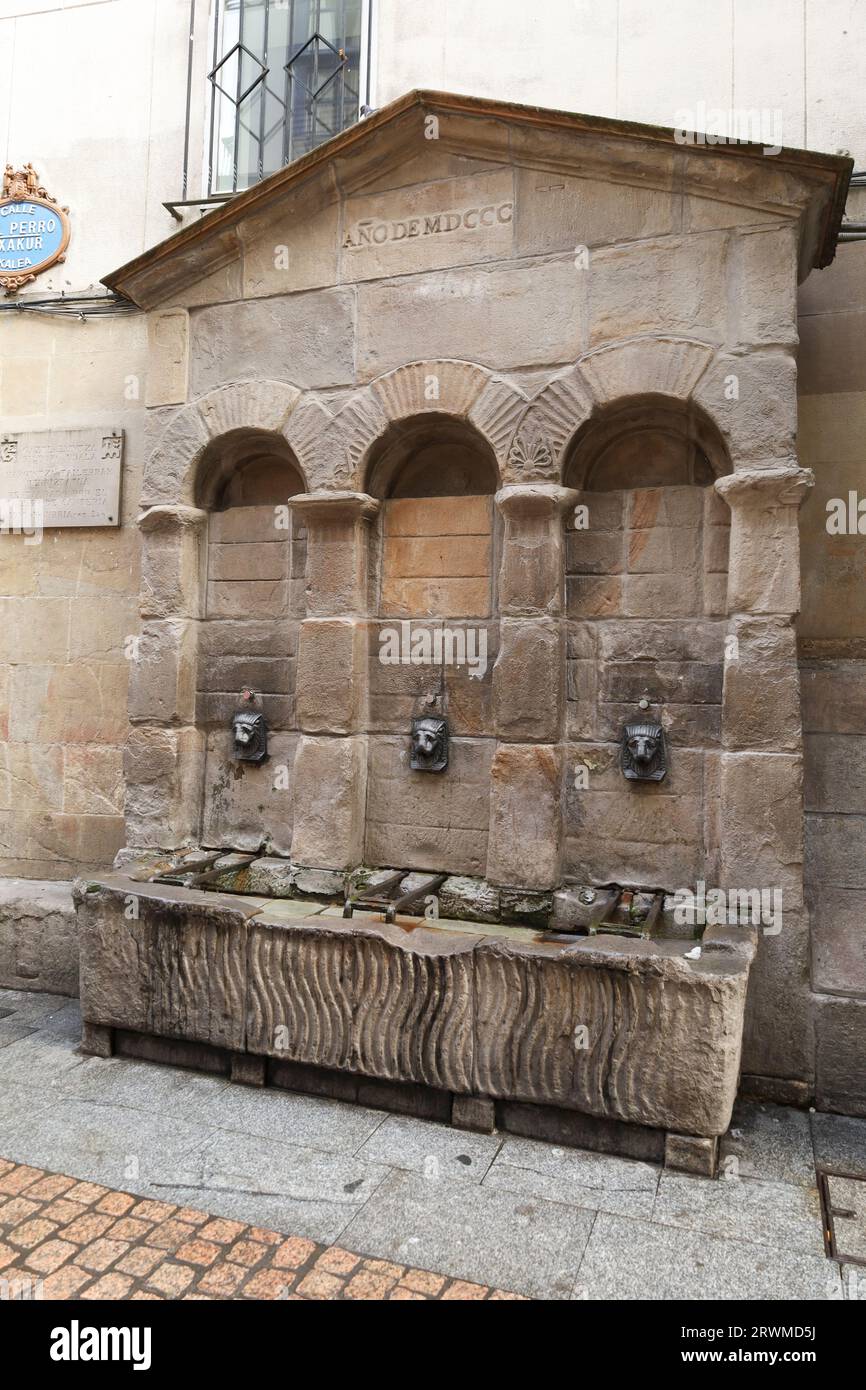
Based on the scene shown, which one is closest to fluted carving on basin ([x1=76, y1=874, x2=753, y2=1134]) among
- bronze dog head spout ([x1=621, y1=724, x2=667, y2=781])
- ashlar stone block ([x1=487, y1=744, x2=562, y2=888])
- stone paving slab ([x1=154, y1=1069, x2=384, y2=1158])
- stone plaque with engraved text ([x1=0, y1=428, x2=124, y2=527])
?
stone paving slab ([x1=154, y1=1069, x2=384, y2=1158])

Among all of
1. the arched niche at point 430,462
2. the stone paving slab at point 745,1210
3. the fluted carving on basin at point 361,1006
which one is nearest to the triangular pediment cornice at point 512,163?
the arched niche at point 430,462

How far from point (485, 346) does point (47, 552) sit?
126 inches

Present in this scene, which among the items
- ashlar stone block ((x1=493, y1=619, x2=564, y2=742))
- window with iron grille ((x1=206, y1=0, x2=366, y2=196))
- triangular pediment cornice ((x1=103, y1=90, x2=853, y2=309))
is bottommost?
ashlar stone block ((x1=493, y1=619, x2=564, y2=742))

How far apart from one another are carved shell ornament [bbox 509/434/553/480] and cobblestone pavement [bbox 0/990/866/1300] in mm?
2936

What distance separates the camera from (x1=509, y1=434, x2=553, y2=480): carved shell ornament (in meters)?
4.39

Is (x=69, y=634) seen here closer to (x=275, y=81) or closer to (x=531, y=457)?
(x=531, y=457)

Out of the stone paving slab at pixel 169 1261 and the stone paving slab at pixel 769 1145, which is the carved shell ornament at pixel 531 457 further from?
the stone paving slab at pixel 169 1261

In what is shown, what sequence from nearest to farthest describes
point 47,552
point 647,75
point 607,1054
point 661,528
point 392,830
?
point 607,1054
point 661,528
point 392,830
point 647,75
point 47,552

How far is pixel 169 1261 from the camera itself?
2924mm

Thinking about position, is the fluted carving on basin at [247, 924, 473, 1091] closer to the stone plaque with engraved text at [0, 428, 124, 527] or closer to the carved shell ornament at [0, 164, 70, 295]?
the stone plaque with engraved text at [0, 428, 124, 527]

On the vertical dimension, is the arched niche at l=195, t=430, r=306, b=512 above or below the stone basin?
above

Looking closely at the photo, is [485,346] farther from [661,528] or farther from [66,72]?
[66,72]

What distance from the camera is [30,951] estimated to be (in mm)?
5406

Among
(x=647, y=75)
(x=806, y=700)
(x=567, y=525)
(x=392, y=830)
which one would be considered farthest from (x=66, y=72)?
(x=806, y=700)
